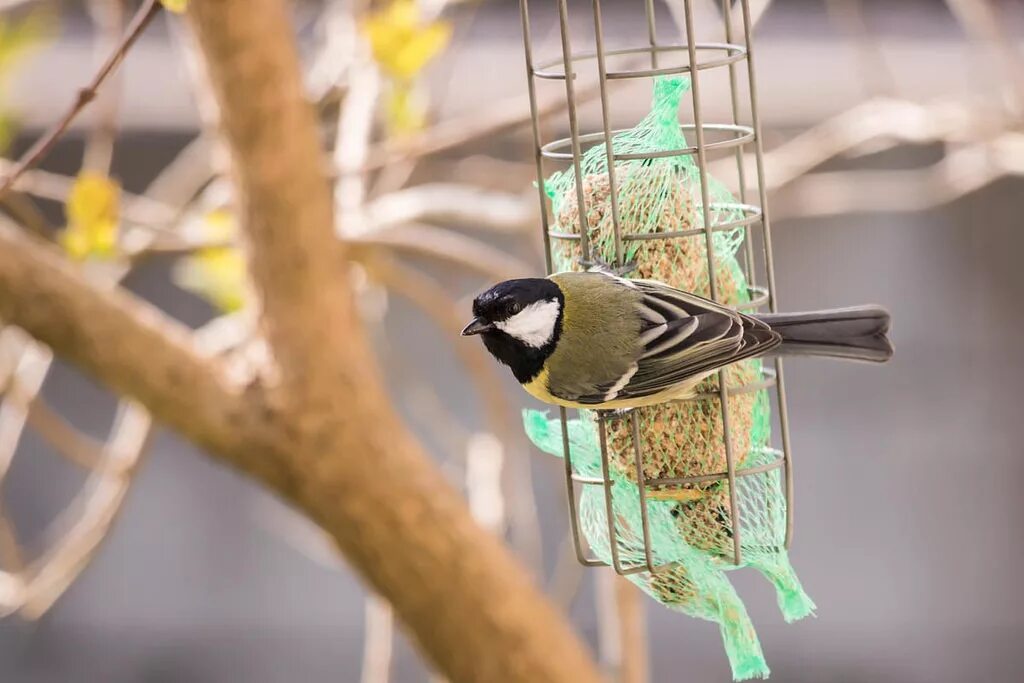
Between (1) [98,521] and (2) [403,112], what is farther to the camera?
(1) [98,521]

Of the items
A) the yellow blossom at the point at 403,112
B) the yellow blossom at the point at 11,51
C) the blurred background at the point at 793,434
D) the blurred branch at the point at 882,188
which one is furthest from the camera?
the blurred background at the point at 793,434

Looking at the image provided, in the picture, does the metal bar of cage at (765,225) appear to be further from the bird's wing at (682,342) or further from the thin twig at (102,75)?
the thin twig at (102,75)

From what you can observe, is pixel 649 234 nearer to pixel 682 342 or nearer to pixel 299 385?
pixel 682 342

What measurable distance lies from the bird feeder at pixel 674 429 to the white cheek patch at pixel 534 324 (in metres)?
→ 0.10

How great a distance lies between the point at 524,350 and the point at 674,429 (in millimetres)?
257

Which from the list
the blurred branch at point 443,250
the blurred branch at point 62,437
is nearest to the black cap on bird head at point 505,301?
the blurred branch at point 443,250

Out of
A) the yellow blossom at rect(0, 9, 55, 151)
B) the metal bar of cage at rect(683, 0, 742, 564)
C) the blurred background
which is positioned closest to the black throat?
the metal bar of cage at rect(683, 0, 742, 564)

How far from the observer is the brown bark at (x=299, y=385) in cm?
244

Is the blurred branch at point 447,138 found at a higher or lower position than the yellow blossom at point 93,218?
higher

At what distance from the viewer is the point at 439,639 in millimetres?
2578

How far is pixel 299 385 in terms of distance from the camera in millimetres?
2500

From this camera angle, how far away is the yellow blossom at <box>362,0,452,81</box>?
2.40 meters

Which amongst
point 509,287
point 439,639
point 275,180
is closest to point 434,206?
point 275,180

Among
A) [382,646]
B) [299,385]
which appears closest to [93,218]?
[299,385]
